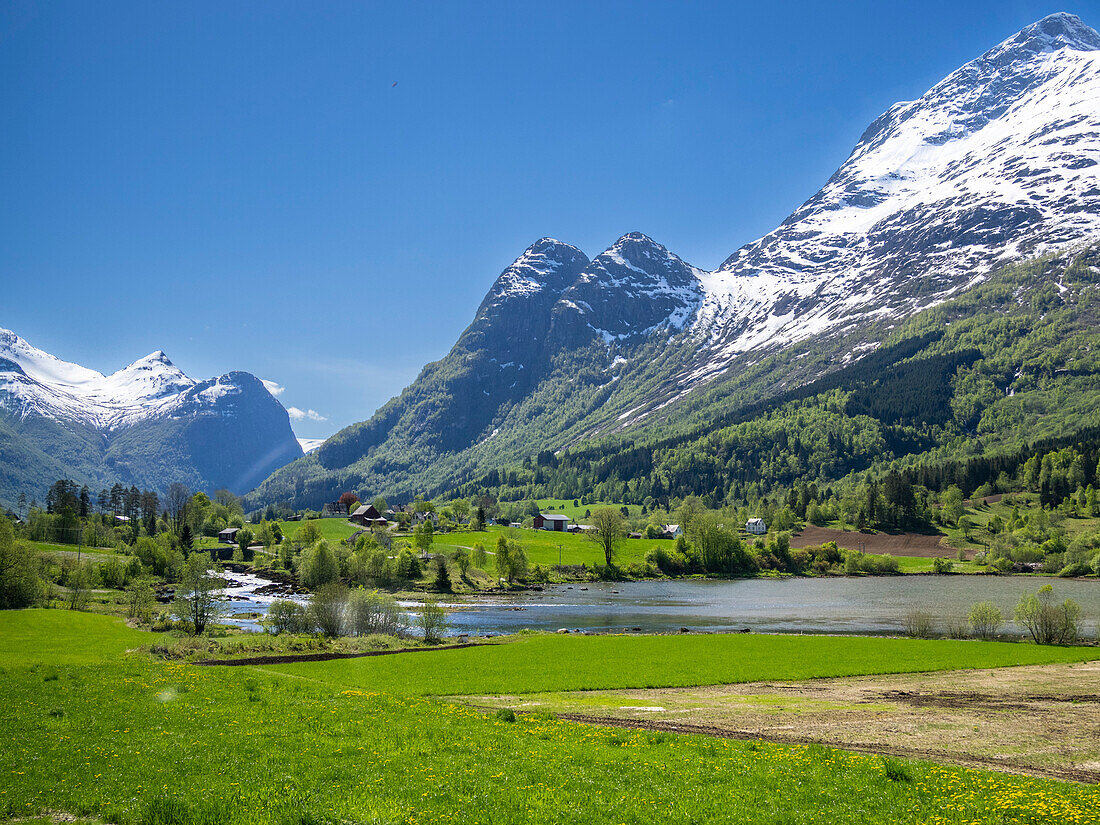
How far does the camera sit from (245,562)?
565 feet

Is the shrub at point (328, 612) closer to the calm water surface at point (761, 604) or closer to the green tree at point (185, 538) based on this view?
the calm water surface at point (761, 604)

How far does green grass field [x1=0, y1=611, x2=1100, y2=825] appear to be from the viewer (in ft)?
50.0

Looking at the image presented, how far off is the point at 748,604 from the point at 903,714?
8360 cm

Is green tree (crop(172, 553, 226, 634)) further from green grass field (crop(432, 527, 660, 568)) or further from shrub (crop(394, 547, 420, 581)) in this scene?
green grass field (crop(432, 527, 660, 568))

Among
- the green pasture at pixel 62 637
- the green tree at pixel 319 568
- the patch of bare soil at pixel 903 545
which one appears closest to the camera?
the green pasture at pixel 62 637

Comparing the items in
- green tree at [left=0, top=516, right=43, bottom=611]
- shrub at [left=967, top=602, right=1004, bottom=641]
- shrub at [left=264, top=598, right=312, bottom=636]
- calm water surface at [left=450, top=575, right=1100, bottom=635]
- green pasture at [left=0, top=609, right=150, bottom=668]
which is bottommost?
calm water surface at [left=450, top=575, right=1100, bottom=635]

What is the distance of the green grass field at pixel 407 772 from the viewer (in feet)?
50.0

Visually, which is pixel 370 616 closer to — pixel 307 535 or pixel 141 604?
pixel 141 604

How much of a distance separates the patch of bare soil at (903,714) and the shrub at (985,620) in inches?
1002

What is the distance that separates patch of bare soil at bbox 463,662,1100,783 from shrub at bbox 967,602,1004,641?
2546 cm

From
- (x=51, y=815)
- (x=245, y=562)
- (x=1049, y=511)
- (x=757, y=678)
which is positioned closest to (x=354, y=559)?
(x=245, y=562)

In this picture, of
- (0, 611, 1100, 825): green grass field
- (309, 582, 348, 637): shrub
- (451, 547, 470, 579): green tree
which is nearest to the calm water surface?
(309, 582, 348, 637): shrub

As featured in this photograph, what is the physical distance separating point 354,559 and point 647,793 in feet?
422

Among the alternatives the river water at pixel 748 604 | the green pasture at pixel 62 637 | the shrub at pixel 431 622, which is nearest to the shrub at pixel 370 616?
the shrub at pixel 431 622
